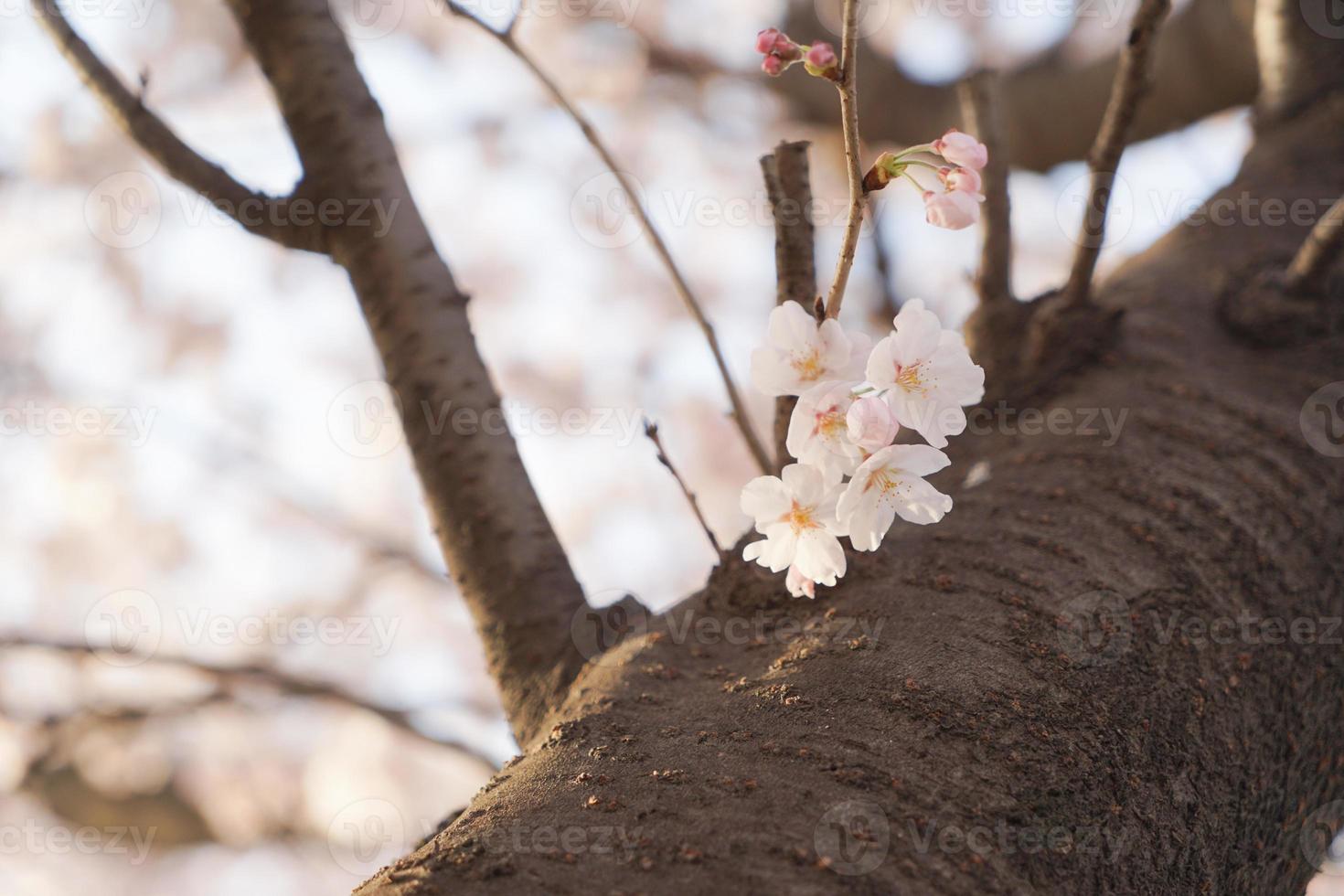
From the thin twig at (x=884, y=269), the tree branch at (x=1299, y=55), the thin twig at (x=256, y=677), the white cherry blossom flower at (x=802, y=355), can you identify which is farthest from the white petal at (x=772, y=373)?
the thin twig at (x=256, y=677)

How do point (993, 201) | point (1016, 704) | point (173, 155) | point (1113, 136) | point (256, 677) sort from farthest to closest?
1. point (256, 677)
2. point (993, 201)
3. point (173, 155)
4. point (1113, 136)
5. point (1016, 704)

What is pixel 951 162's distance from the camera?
746 mm

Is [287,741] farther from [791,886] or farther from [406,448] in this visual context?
[791,886]

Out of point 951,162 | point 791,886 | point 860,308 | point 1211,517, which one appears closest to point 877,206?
point 860,308

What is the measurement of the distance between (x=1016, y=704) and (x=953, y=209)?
45 cm

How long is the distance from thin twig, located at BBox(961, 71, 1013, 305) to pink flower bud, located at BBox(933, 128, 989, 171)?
79 cm

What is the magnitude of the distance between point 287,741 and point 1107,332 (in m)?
3.99

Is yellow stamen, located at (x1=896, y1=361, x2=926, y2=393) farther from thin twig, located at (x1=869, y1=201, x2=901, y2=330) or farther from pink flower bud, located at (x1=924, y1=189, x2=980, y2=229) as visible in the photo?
thin twig, located at (x1=869, y1=201, x2=901, y2=330)

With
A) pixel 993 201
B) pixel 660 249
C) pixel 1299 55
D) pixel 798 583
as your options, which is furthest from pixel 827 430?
pixel 1299 55

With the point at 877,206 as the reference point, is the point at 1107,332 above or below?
below

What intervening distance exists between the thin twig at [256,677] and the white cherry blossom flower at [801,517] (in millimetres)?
2707

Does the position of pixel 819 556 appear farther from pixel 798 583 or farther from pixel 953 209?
pixel 953 209

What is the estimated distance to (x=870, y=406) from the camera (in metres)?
0.69

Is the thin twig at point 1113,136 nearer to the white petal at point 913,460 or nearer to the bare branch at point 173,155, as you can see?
the white petal at point 913,460
